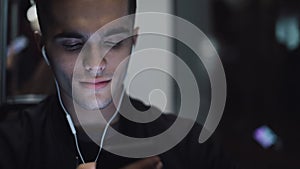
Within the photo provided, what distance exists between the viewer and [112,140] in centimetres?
73

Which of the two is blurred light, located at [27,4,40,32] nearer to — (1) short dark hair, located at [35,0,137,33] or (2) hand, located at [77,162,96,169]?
(1) short dark hair, located at [35,0,137,33]

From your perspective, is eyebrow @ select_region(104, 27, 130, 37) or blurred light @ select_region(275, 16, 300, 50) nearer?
eyebrow @ select_region(104, 27, 130, 37)

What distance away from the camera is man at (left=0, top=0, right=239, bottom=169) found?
2.28ft

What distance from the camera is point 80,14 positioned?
0.69 m

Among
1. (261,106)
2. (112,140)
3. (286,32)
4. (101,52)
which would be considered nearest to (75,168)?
(112,140)

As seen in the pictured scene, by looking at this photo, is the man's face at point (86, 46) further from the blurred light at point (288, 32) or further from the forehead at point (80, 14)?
the blurred light at point (288, 32)

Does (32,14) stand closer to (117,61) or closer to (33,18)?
(33,18)

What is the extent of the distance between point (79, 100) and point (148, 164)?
17 centimetres

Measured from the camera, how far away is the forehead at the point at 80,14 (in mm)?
692

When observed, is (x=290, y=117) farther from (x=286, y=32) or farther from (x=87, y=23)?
(x=87, y=23)

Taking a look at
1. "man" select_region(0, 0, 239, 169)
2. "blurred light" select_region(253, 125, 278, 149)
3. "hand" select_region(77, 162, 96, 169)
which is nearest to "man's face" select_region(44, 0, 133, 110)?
"man" select_region(0, 0, 239, 169)

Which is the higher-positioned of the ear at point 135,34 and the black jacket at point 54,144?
the ear at point 135,34

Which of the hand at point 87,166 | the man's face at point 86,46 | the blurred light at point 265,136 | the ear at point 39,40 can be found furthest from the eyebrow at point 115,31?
the blurred light at point 265,136

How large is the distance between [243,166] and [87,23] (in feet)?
1.42
